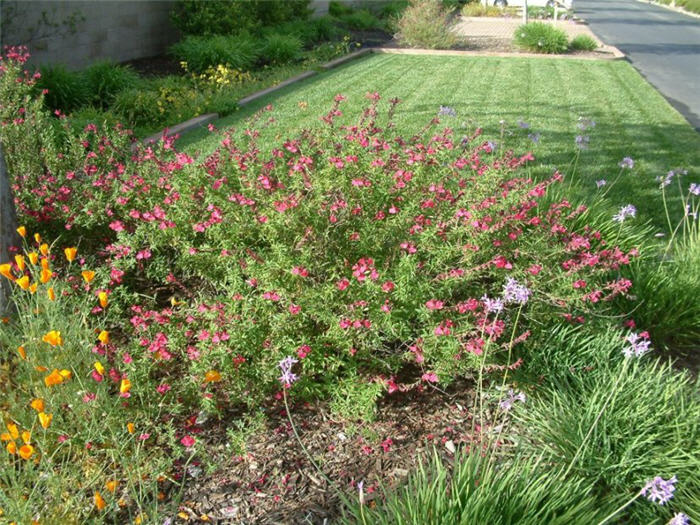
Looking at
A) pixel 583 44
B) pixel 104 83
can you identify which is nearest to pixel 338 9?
pixel 583 44

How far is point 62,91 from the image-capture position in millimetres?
8875

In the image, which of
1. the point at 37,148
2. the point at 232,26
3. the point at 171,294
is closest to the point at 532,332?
the point at 171,294

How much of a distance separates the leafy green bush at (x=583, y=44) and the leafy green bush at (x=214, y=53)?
26.6 feet

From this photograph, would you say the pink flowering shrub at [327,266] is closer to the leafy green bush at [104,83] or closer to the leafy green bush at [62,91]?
the leafy green bush at [62,91]

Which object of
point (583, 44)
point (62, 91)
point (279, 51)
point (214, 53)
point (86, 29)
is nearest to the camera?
point (62, 91)

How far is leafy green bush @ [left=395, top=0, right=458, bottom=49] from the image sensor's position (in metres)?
16.5

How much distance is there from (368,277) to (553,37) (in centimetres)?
1473

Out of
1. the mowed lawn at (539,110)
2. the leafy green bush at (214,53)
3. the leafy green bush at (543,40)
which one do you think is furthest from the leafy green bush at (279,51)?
the leafy green bush at (543,40)

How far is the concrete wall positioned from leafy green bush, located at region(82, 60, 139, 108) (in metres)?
1.10

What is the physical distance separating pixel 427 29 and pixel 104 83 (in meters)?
9.24

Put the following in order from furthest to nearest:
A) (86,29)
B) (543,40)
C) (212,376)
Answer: (543,40)
(86,29)
(212,376)

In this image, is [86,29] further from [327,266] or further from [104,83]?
[327,266]

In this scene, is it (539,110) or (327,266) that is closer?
(327,266)

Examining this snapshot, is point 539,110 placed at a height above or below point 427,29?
below
